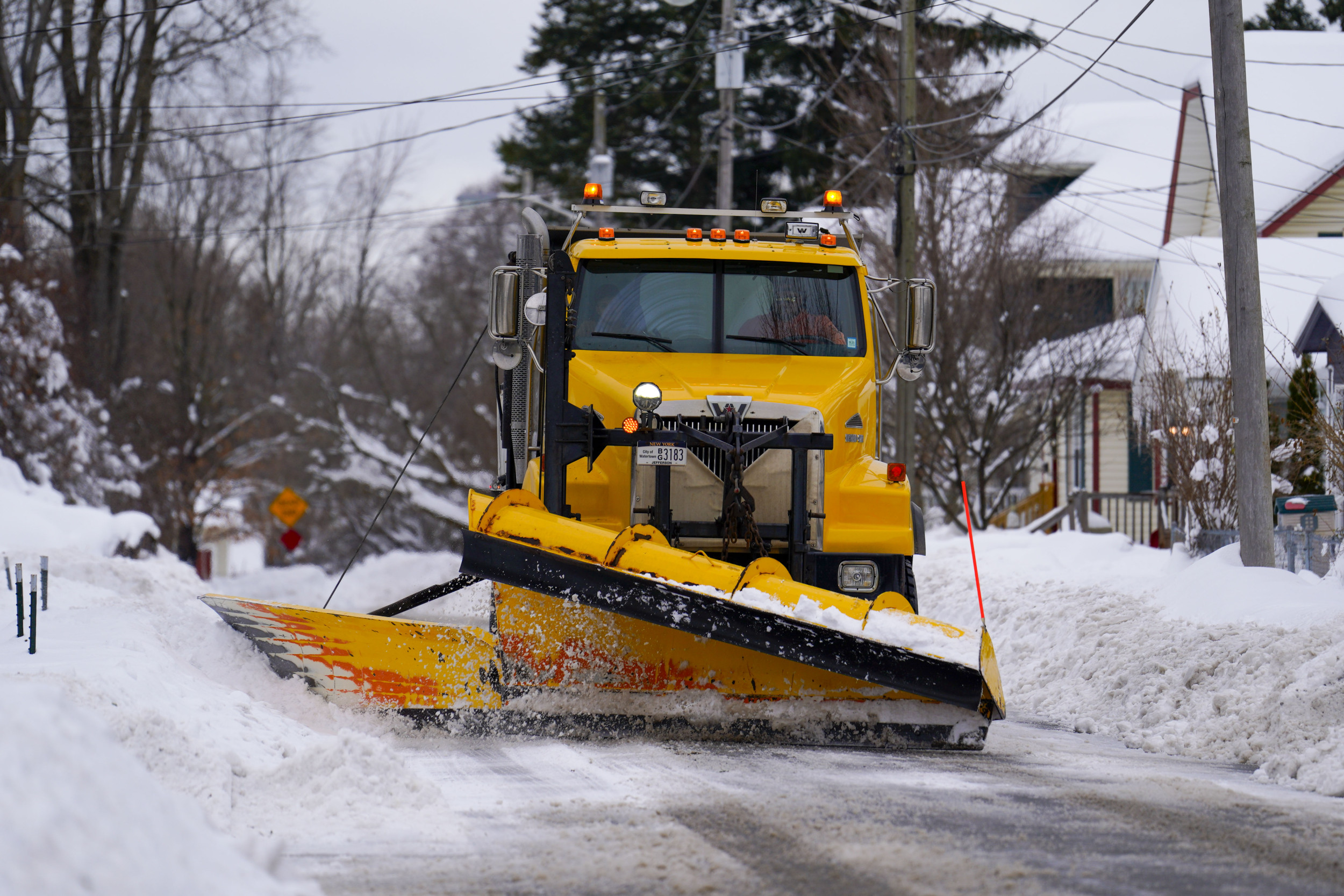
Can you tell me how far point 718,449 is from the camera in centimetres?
759

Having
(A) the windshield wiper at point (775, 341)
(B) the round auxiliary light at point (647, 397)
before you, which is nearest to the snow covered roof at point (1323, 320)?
(A) the windshield wiper at point (775, 341)

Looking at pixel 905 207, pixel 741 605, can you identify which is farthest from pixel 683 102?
pixel 741 605

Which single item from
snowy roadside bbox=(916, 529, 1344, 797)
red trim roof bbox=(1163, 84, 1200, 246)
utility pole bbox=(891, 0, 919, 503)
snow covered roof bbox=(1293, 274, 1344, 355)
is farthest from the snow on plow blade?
red trim roof bbox=(1163, 84, 1200, 246)

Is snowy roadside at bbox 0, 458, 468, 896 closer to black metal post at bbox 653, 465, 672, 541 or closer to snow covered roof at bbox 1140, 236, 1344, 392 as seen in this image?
black metal post at bbox 653, 465, 672, 541

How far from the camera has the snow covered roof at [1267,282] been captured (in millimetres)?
20000

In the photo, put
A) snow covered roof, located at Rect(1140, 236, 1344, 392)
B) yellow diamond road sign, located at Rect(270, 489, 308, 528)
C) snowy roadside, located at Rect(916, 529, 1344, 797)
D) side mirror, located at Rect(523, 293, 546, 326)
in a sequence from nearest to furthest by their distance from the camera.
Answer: snowy roadside, located at Rect(916, 529, 1344, 797) → side mirror, located at Rect(523, 293, 546, 326) → snow covered roof, located at Rect(1140, 236, 1344, 392) → yellow diamond road sign, located at Rect(270, 489, 308, 528)

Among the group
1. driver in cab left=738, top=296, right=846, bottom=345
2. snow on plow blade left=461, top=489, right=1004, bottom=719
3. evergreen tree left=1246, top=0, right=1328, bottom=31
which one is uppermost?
evergreen tree left=1246, top=0, right=1328, bottom=31

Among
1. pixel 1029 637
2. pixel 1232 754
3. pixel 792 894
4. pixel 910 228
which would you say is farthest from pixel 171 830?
pixel 910 228

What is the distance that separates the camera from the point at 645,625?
728 cm

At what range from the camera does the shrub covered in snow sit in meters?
25.7

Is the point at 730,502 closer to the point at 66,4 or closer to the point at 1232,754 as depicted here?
the point at 1232,754

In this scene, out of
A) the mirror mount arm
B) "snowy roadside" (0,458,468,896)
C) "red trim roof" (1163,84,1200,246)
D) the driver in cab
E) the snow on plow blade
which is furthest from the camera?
"red trim roof" (1163,84,1200,246)

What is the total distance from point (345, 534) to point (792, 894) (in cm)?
4043

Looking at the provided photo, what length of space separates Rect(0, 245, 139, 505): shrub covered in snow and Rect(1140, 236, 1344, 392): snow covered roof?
20.2m
